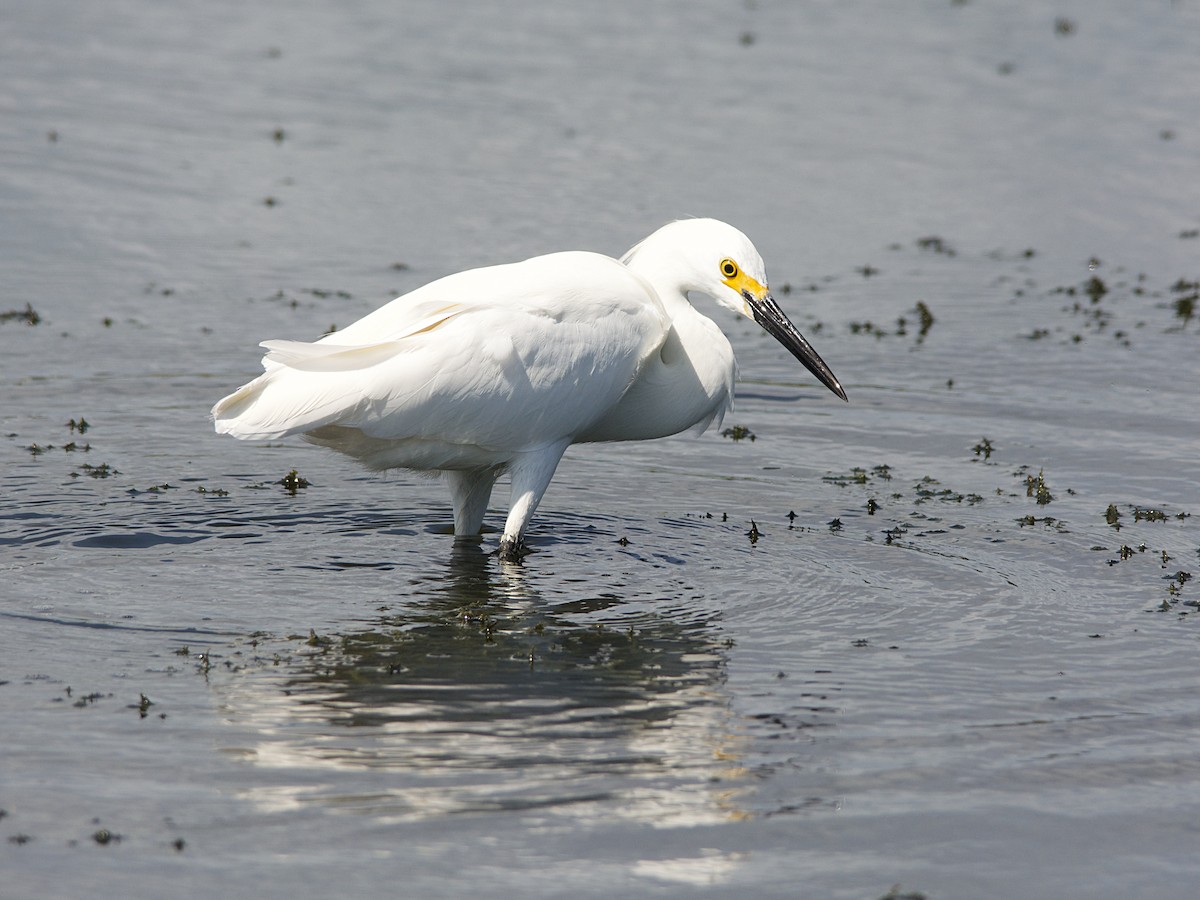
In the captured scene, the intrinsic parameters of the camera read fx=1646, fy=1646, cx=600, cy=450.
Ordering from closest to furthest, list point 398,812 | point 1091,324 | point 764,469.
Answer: point 398,812 < point 764,469 < point 1091,324

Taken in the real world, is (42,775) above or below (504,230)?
below

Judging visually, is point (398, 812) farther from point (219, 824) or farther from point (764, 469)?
point (764, 469)

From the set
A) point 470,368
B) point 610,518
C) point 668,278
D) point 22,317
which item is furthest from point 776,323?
point 22,317

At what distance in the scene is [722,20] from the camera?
23531 millimetres

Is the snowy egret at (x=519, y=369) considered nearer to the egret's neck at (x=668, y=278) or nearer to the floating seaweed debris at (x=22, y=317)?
the egret's neck at (x=668, y=278)

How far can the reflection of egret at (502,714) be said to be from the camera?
588 cm

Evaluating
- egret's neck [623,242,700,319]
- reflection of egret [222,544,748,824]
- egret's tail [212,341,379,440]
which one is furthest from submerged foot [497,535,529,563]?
egret's neck [623,242,700,319]

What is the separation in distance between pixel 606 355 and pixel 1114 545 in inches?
120

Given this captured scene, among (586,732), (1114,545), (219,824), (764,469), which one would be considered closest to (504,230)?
(764,469)

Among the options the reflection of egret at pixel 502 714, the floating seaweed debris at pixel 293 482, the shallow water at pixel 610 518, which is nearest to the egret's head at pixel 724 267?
the shallow water at pixel 610 518

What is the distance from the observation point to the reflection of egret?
5883 millimetres

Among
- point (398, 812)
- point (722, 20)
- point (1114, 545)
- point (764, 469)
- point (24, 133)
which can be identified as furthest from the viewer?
point (722, 20)

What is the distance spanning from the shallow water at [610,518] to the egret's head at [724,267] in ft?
4.11

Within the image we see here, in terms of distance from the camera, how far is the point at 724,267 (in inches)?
352
